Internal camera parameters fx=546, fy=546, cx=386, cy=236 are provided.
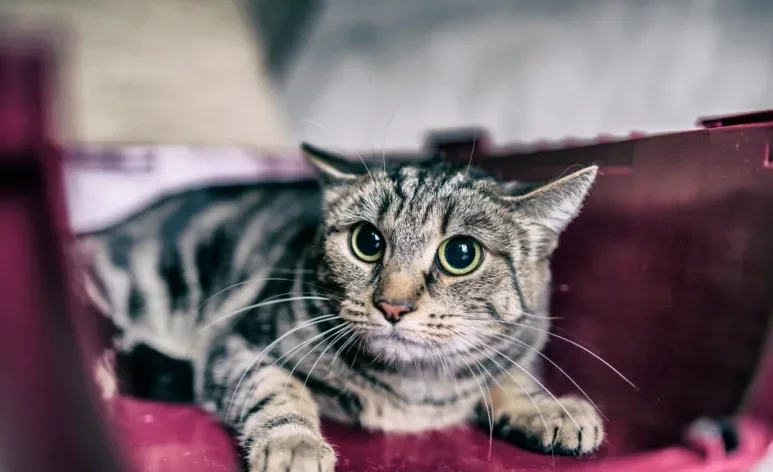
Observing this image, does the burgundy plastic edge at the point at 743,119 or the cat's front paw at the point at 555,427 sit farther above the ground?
the burgundy plastic edge at the point at 743,119

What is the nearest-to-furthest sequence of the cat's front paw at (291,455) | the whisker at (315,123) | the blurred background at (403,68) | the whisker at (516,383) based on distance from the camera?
the cat's front paw at (291,455), the whisker at (516,383), the blurred background at (403,68), the whisker at (315,123)

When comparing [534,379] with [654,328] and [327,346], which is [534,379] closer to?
[654,328]

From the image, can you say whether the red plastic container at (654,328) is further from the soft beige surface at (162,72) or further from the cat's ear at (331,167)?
the soft beige surface at (162,72)

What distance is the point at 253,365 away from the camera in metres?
0.70

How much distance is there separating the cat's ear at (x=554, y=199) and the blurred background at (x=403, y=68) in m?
0.18

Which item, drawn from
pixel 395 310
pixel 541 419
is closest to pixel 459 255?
pixel 395 310

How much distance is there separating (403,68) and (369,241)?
41cm

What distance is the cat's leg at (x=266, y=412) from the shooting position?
54cm

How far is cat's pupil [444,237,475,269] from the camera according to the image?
645 mm

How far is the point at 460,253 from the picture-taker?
2.13ft

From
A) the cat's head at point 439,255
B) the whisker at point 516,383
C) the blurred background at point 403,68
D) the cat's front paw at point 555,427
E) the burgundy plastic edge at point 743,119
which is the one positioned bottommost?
the cat's front paw at point 555,427

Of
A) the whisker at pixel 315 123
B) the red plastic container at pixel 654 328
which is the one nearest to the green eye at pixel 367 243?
the red plastic container at pixel 654 328

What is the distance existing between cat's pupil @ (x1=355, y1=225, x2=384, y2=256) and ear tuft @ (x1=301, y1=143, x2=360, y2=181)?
8 centimetres

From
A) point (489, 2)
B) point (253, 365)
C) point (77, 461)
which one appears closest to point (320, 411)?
point (253, 365)
